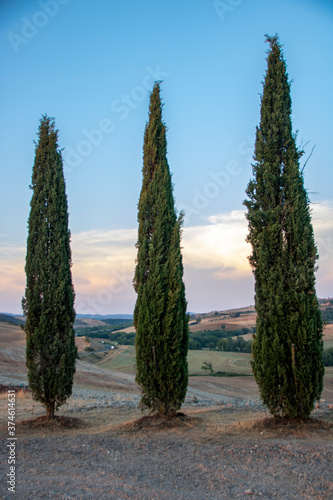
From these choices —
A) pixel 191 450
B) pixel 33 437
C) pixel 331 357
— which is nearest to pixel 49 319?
pixel 33 437

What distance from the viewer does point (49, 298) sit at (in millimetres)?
9984

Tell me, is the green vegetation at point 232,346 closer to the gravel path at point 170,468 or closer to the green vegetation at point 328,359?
the green vegetation at point 328,359

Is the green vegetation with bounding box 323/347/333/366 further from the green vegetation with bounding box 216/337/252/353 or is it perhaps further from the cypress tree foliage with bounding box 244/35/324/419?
the cypress tree foliage with bounding box 244/35/324/419

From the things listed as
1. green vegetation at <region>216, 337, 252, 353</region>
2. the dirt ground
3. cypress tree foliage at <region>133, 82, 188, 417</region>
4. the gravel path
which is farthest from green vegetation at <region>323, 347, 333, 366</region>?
the gravel path

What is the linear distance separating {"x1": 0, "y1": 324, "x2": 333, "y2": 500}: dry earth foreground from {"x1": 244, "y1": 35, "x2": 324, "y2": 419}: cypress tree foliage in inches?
39.6

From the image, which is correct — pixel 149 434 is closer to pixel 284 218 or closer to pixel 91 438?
pixel 91 438

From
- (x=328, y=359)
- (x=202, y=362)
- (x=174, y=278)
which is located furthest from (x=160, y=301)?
(x=328, y=359)

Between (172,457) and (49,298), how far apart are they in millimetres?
5354

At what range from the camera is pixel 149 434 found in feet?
27.8

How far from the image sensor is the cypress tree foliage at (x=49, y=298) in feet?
32.3

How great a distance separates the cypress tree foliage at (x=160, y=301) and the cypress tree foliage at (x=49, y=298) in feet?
6.62

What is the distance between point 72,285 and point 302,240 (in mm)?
6417

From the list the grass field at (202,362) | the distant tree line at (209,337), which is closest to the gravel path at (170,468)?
the grass field at (202,362)

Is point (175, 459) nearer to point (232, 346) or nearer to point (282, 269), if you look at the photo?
point (282, 269)
